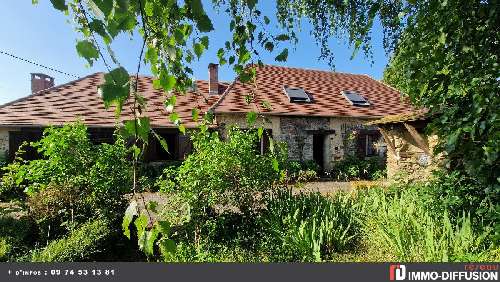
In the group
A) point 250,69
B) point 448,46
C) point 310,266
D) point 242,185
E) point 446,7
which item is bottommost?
point 310,266

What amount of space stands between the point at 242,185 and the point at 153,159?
336 inches

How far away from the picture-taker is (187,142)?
13.4 meters

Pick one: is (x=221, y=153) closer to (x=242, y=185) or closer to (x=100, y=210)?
(x=242, y=185)

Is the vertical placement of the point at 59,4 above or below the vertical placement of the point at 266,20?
below

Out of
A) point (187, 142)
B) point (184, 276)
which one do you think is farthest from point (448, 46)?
point (187, 142)

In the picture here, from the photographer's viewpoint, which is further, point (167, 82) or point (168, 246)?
point (167, 82)

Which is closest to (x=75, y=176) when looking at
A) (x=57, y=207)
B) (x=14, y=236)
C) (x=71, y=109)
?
(x=57, y=207)

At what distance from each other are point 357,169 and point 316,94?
13.9 ft

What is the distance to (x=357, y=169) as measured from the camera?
47.1 ft

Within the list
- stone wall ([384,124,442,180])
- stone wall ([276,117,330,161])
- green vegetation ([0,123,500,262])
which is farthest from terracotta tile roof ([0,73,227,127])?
stone wall ([384,124,442,180])

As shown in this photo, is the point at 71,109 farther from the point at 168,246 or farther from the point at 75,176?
the point at 168,246

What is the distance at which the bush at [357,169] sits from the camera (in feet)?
46.3

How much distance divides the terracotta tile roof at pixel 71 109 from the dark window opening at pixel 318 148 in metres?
5.14

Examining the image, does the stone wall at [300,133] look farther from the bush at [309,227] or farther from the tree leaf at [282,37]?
the tree leaf at [282,37]
